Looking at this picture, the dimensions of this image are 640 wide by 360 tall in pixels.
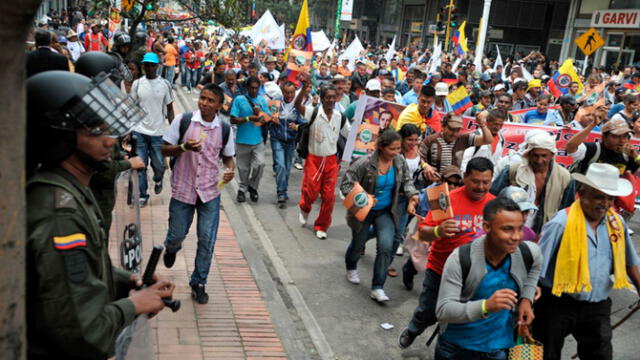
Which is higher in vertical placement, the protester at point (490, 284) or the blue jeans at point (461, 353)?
the protester at point (490, 284)

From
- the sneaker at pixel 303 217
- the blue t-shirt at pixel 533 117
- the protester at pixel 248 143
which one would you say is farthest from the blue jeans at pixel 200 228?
the blue t-shirt at pixel 533 117

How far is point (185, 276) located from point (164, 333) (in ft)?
4.01

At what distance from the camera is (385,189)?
20.2ft

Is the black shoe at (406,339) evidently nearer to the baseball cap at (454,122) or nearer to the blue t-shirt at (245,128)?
the baseball cap at (454,122)

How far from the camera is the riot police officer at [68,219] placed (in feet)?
6.86

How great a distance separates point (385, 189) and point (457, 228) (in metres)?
1.51

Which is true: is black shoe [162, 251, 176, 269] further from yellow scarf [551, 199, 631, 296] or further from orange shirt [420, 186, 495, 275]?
yellow scarf [551, 199, 631, 296]

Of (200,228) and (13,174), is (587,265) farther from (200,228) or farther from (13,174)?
(13,174)

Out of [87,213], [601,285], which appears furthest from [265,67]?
[87,213]

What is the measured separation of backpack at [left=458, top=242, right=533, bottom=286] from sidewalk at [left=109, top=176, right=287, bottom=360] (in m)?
1.87

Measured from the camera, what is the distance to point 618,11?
3083 cm

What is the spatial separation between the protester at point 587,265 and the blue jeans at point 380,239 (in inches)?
77.2

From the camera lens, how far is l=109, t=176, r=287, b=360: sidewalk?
Answer: 4.73 meters

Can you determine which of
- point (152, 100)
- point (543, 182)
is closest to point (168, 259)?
point (152, 100)
